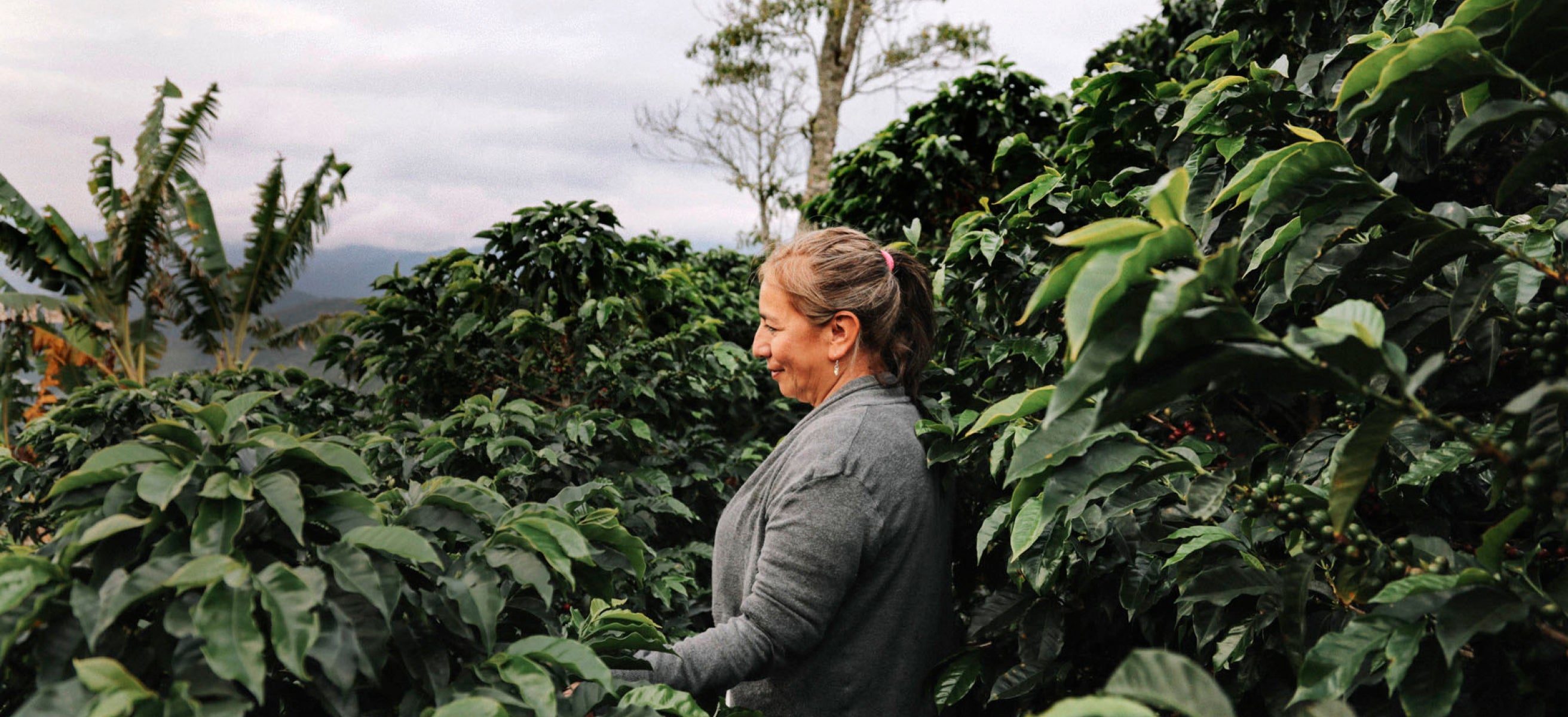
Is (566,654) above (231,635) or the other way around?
the other way around

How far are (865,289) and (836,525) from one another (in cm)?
53

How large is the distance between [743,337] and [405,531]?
4187 mm

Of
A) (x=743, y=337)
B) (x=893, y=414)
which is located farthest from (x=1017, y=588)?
(x=743, y=337)

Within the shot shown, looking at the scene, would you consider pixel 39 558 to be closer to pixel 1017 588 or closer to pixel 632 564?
pixel 632 564

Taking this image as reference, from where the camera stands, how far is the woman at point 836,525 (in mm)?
1541

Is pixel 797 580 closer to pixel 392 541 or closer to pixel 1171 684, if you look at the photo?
pixel 392 541

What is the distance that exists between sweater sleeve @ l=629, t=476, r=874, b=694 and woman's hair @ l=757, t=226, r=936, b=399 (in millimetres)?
377

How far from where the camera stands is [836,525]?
1.57 meters

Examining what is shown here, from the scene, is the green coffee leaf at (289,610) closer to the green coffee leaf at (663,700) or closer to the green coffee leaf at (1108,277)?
the green coffee leaf at (663,700)

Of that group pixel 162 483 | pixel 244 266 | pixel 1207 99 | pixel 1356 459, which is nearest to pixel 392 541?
pixel 162 483

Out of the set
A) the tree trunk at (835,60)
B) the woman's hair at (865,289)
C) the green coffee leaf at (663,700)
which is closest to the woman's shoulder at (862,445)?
the woman's hair at (865,289)

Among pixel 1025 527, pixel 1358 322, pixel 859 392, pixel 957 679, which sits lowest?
pixel 957 679

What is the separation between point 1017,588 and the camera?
180 centimetres

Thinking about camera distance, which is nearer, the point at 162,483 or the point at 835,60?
the point at 162,483
